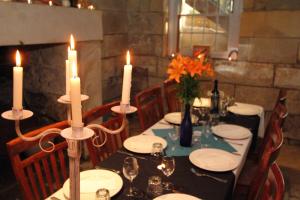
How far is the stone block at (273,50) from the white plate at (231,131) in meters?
1.58

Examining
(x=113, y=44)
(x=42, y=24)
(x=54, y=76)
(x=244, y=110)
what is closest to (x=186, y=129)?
(x=244, y=110)

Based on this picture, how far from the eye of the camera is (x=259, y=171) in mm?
1378

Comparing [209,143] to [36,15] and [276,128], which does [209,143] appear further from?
[36,15]

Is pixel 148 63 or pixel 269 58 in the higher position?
pixel 269 58

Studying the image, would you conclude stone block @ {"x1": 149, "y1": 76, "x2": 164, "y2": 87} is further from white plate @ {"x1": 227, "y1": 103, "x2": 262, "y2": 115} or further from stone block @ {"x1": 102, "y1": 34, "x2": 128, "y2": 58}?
white plate @ {"x1": 227, "y1": 103, "x2": 262, "y2": 115}

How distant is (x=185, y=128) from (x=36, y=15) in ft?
4.46

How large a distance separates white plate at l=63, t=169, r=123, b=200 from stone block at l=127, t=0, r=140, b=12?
9.50 ft

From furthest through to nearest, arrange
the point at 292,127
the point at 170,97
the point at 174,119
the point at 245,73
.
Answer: the point at 245,73 < the point at 292,127 < the point at 170,97 < the point at 174,119

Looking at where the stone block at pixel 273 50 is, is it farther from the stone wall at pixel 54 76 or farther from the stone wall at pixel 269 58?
the stone wall at pixel 54 76

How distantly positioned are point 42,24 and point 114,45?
1.55m

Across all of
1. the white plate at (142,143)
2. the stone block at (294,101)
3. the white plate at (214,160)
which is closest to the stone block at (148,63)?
the stone block at (294,101)

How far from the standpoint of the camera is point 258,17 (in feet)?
10.5

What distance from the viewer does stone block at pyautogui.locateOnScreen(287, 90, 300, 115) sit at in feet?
10.5

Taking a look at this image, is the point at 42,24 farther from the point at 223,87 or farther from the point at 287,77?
the point at 287,77
